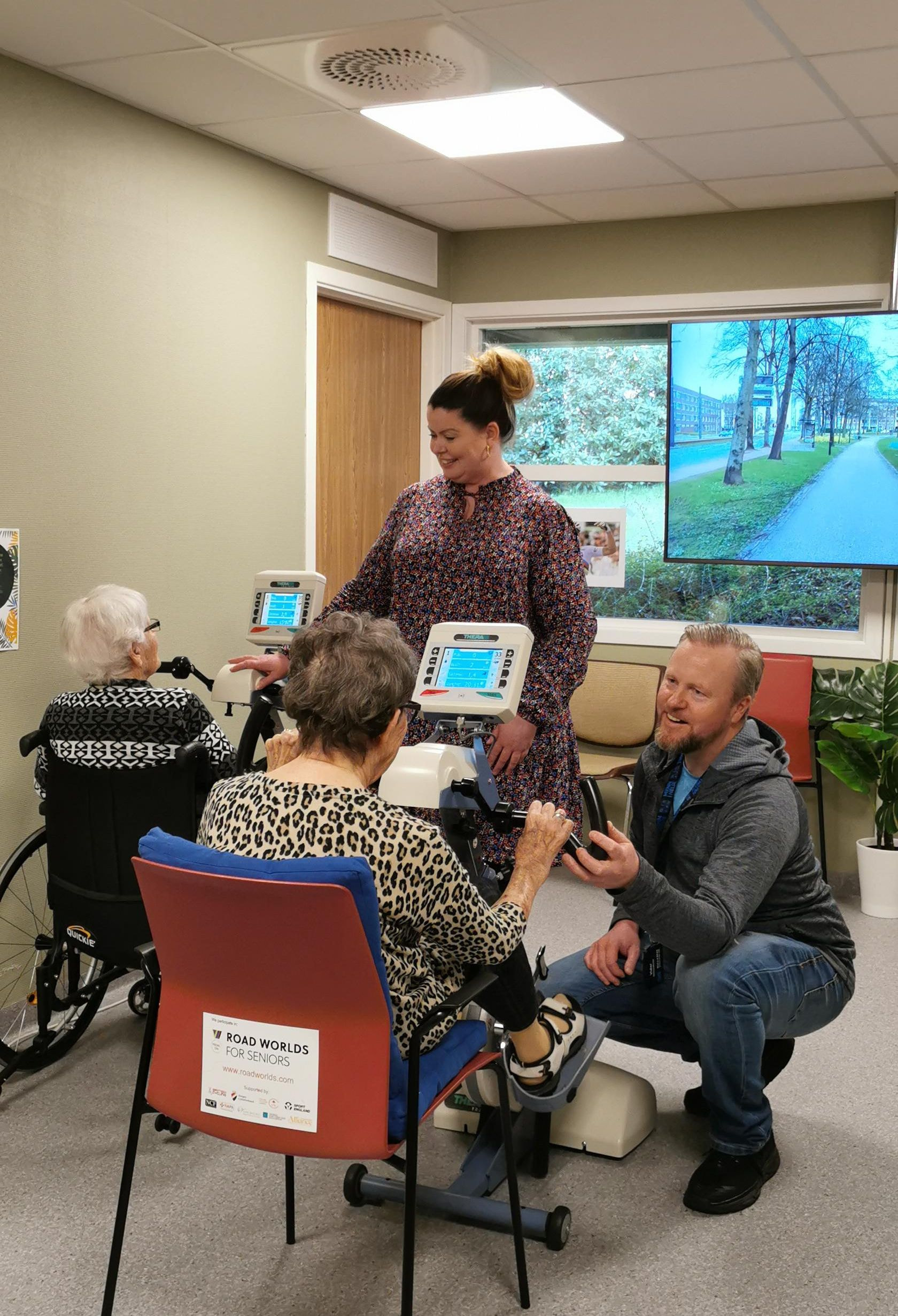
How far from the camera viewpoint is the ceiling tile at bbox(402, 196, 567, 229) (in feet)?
15.4

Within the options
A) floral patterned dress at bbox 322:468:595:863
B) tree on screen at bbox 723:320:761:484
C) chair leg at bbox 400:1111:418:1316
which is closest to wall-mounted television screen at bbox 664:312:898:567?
tree on screen at bbox 723:320:761:484

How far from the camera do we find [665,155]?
3.99 m

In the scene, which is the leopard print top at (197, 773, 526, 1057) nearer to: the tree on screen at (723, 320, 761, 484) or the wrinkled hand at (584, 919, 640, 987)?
the wrinkled hand at (584, 919, 640, 987)

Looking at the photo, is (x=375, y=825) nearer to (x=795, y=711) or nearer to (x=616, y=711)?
(x=795, y=711)

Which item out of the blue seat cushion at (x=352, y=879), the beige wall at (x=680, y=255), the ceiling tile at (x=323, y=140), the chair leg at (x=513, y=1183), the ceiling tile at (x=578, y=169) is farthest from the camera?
the beige wall at (x=680, y=255)

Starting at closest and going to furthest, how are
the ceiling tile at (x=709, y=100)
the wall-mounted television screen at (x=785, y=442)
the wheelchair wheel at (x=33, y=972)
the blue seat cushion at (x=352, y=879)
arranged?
1. the blue seat cushion at (x=352, y=879)
2. the wheelchair wheel at (x=33, y=972)
3. the ceiling tile at (x=709, y=100)
4. the wall-mounted television screen at (x=785, y=442)

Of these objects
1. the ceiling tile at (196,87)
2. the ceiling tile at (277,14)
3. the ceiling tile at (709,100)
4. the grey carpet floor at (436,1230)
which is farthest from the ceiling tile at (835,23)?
the grey carpet floor at (436,1230)

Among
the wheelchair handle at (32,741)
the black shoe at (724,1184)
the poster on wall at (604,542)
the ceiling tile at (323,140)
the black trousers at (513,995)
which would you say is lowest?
the black shoe at (724,1184)

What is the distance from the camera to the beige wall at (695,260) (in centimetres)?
466

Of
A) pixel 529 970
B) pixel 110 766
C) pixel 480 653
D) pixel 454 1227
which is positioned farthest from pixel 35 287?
pixel 454 1227

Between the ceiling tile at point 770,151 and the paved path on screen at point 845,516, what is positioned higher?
the ceiling tile at point 770,151

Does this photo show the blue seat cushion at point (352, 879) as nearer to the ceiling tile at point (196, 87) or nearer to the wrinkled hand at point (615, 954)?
the wrinkled hand at point (615, 954)

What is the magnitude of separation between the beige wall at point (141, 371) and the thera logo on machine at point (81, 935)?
1.88 ft

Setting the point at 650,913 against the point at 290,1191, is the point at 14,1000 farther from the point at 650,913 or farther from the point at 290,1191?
the point at 650,913
